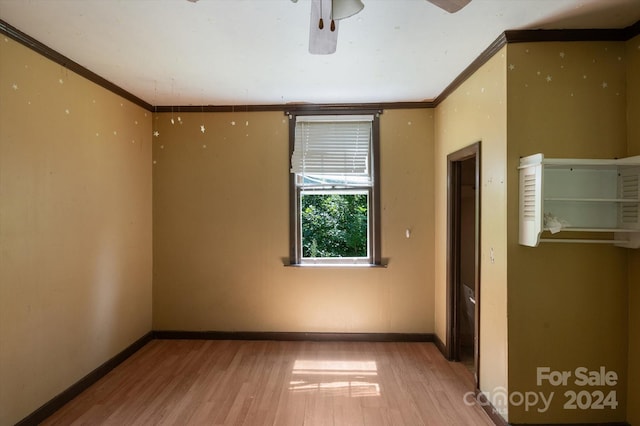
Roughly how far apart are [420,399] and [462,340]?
1291mm

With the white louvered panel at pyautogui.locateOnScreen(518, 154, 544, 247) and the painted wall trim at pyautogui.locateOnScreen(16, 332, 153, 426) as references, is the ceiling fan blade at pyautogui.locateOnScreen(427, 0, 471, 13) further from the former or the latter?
the painted wall trim at pyautogui.locateOnScreen(16, 332, 153, 426)

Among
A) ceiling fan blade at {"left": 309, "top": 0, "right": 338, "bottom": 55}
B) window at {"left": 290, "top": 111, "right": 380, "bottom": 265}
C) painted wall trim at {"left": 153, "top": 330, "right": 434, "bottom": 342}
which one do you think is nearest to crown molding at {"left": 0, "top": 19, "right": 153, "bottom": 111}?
window at {"left": 290, "top": 111, "right": 380, "bottom": 265}

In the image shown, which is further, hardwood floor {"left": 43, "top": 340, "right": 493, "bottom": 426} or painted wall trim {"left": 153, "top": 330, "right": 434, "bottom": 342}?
painted wall trim {"left": 153, "top": 330, "right": 434, "bottom": 342}

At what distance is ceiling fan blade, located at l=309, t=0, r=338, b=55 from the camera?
1.28 m

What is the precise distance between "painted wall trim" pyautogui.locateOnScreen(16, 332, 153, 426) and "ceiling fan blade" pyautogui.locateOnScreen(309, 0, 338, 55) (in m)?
2.72

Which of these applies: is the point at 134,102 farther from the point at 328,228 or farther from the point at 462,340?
the point at 462,340

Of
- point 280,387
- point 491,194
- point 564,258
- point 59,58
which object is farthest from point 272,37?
point 280,387

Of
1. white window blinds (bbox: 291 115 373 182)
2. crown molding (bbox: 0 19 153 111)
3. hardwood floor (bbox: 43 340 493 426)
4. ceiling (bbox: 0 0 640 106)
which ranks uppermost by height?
ceiling (bbox: 0 0 640 106)

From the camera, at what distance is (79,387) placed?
2.50m

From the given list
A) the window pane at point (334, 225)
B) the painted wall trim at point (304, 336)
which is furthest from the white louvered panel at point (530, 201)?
the painted wall trim at point (304, 336)

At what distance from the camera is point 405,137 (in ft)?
11.3

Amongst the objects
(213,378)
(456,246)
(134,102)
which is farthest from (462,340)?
(134,102)

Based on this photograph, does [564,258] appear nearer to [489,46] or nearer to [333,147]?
[489,46]

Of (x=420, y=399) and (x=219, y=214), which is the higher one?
(x=219, y=214)
